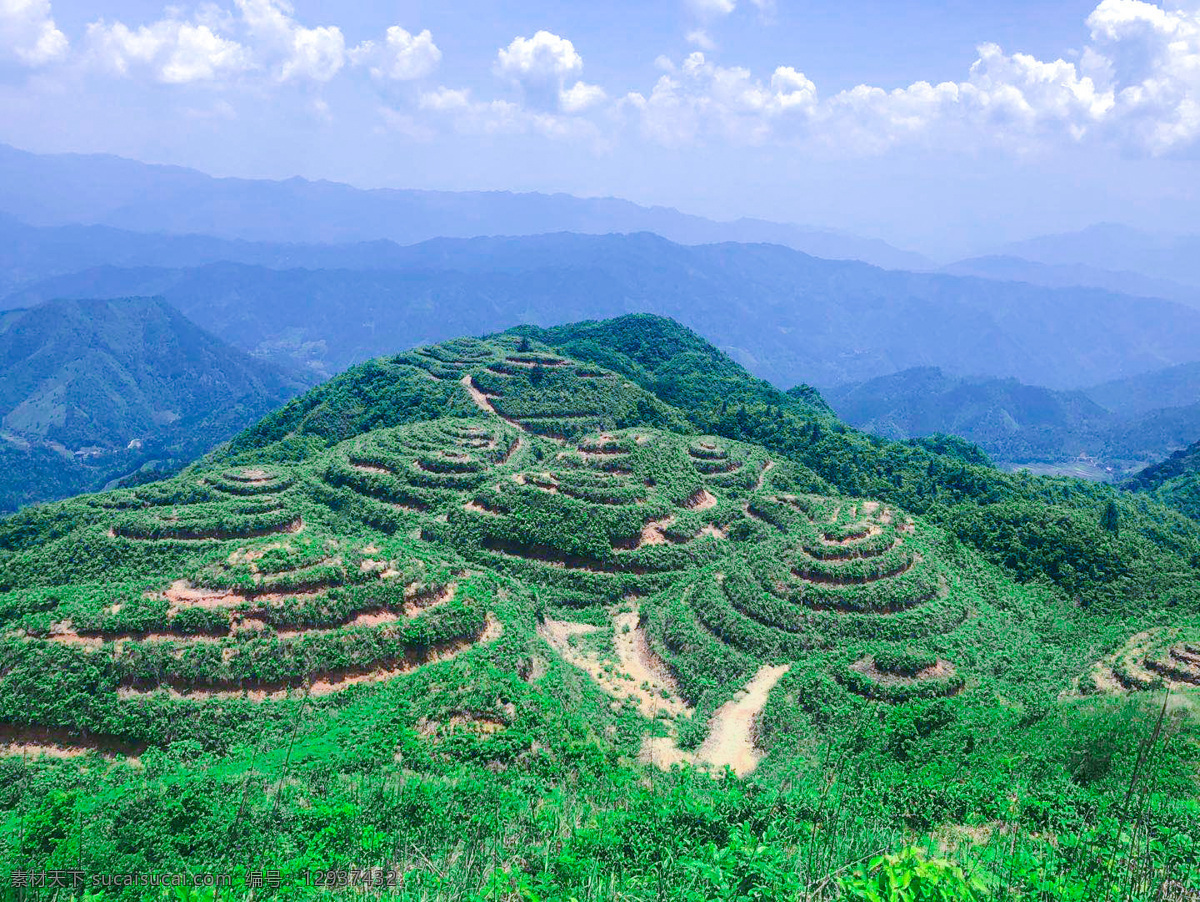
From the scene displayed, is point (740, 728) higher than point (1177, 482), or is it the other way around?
point (1177, 482)

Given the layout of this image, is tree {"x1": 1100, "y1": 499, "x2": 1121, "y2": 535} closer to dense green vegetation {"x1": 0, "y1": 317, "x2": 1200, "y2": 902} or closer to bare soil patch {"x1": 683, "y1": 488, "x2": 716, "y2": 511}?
dense green vegetation {"x1": 0, "y1": 317, "x2": 1200, "y2": 902}

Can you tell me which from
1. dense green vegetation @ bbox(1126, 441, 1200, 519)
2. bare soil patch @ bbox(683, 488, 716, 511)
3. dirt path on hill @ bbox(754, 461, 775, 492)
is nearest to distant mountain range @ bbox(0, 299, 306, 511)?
dirt path on hill @ bbox(754, 461, 775, 492)

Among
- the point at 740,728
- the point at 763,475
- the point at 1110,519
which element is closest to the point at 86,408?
the point at 763,475

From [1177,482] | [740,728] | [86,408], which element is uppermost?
[1177,482]

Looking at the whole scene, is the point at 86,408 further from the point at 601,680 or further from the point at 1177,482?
the point at 1177,482

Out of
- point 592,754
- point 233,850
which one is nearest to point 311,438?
point 592,754

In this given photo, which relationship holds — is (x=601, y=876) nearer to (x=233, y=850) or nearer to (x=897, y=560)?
(x=233, y=850)

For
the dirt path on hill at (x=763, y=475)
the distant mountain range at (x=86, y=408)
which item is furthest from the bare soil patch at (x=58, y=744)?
the distant mountain range at (x=86, y=408)
